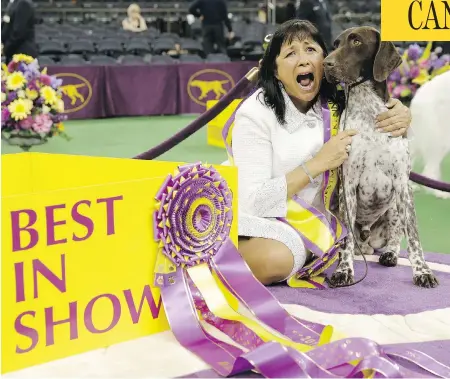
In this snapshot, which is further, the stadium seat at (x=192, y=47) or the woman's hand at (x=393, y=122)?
the stadium seat at (x=192, y=47)

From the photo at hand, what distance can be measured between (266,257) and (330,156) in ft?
1.56

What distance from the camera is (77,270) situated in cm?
231

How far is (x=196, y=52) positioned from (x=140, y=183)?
10308 mm

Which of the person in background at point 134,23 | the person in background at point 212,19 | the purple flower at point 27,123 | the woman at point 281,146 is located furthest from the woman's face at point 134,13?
the woman at point 281,146

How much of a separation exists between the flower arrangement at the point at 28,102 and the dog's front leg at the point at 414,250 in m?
3.69

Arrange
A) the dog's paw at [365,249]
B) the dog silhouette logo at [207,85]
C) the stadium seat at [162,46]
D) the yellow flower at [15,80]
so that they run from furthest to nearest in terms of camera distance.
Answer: the stadium seat at [162,46], the dog silhouette logo at [207,85], the yellow flower at [15,80], the dog's paw at [365,249]

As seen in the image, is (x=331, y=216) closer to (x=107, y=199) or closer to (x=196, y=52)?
(x=107, y=199)

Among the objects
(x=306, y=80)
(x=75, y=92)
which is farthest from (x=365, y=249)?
(x=75, y=92)

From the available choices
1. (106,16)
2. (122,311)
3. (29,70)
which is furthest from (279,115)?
(106,16)

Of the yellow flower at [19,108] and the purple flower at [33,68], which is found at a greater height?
the purple flower at [33,68]

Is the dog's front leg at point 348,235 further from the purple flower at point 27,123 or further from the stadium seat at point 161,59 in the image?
the stadium seat at point 161,59

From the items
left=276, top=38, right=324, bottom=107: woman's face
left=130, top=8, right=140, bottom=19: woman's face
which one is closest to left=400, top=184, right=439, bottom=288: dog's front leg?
left=276, top=38, right=324, bottom=107: woman's face

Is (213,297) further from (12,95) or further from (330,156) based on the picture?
(12,95)

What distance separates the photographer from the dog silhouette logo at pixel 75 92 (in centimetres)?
905
